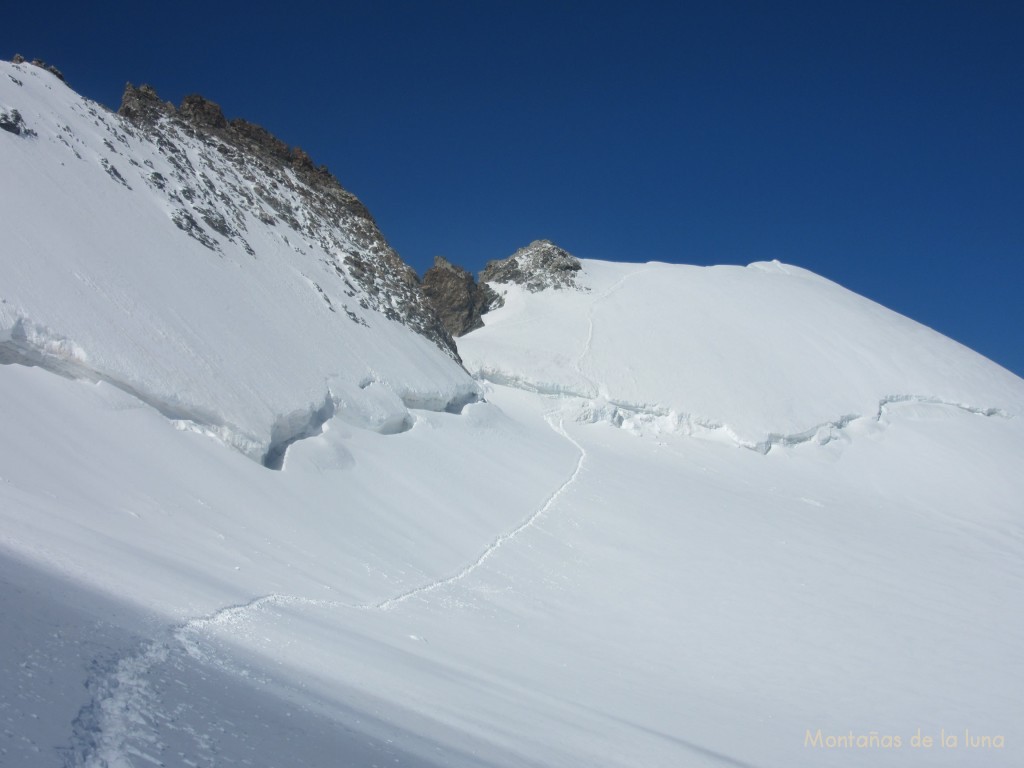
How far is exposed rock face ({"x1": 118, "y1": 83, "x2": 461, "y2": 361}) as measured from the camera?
1941cm

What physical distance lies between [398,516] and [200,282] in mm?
6802

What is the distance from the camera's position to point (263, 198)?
22.7 metres

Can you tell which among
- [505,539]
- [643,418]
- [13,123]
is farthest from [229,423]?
[643,418]

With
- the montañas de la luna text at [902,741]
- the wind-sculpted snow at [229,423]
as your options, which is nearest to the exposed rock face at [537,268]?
the wind-sculpted snow at [229,423]

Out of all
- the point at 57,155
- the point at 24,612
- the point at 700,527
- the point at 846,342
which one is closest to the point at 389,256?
the point at 57,155

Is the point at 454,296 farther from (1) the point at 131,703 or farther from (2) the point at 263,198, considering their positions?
(1) the point at 131,703

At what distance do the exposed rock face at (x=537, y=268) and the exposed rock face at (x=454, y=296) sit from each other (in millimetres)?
2823

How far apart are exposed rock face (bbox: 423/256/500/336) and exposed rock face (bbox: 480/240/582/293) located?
9.26 ft

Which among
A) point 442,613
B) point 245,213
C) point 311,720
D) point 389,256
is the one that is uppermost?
point 389,256

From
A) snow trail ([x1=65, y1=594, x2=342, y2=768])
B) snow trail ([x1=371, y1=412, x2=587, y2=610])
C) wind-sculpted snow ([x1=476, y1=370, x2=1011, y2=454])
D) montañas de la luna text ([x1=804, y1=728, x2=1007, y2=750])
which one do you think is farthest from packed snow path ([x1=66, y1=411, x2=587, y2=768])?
wind-sculpted snow ([x1=476, y1=370, x2=1011, y2=454])

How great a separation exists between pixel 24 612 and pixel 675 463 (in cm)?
1942

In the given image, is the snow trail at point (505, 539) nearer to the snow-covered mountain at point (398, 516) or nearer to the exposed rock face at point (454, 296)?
the snow-covered mountain at point (398, 516)

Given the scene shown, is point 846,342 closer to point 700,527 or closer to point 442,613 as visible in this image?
point 700,527

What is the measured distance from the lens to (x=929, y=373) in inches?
1234
